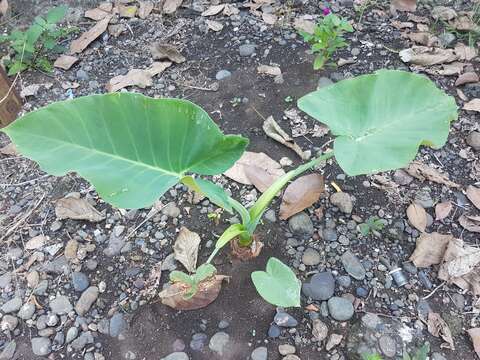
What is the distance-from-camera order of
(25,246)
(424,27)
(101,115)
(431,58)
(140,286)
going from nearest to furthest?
(101,115)
(140,286)
(25,246)
(431,58)
(424,27)

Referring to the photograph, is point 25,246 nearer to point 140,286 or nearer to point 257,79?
point 140,286

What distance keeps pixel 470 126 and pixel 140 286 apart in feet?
4.17

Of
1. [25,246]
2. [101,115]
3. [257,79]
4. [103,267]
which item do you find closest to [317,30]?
[257,79]

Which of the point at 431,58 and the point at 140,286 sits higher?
the point at 431,58

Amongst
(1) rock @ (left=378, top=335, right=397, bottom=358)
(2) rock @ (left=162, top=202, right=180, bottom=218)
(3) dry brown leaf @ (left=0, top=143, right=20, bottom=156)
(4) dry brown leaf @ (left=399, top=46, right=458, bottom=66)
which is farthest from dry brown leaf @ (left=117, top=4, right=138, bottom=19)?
(1) rock @ (left=378, top=335, right=397, bottom=358)

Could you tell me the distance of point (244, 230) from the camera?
1.29 meters

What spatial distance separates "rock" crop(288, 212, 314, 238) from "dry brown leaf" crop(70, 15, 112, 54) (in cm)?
124

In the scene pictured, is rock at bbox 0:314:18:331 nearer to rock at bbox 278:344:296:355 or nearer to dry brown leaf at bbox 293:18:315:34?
rock at bbox 278:344:296:355

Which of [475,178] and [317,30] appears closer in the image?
[475,178]

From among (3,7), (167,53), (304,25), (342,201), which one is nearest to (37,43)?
(3,7)

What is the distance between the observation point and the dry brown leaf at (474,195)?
1.55 metres

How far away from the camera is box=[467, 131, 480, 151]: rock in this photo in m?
1.68

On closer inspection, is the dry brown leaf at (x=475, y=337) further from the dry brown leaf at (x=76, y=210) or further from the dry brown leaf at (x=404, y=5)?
the dry brown leaf at (x=404, y=5)

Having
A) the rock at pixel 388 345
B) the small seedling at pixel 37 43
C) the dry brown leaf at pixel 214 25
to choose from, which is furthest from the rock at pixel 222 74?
the rock at pixel 388 345
